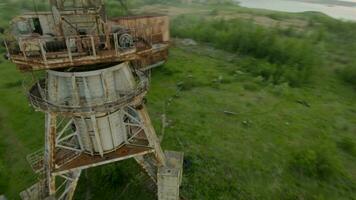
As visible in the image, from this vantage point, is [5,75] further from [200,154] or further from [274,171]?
[274,171]

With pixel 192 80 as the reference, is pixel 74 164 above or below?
above

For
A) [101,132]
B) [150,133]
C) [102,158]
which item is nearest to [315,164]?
[150,133]

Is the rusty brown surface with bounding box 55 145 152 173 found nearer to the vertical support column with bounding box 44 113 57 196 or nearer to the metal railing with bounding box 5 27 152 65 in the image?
the vertical support column with bounding box 44 113 57 196

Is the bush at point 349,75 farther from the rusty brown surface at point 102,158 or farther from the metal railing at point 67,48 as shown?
the metal railing at point 67,48

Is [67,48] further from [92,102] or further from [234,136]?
Answer: [234,136]

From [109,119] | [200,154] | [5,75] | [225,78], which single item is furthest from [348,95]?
[5,75]

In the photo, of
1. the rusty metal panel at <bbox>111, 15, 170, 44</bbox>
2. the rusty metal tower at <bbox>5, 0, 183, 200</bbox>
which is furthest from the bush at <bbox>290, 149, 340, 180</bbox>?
the rusty metal panel at <bbox>111, 15, 170, 44</bbox>
